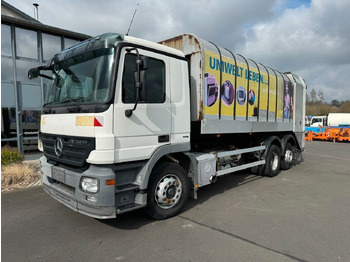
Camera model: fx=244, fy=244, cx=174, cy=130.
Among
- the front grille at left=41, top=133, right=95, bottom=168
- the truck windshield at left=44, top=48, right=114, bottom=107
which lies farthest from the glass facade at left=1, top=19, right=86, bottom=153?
the front grille at left=41, top=133, right=95, bottom=168

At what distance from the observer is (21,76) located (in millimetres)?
9219

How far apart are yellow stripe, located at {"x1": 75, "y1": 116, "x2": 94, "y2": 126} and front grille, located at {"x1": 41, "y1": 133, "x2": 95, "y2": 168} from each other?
0.64 ft

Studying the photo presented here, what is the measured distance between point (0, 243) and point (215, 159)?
12.5ft

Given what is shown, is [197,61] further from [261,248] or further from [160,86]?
[261,248]

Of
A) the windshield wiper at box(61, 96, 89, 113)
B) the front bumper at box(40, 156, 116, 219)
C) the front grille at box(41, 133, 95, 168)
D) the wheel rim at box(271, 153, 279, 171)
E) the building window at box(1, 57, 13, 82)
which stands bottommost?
the wheel rim at box(271, 153, 279, 171)

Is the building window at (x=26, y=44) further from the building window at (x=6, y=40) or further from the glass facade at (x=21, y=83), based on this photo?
the building window at (x=6, y=40)

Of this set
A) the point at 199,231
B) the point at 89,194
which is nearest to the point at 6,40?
the point at 89,194

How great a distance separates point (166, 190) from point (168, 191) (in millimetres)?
60

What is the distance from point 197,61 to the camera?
14.9ft

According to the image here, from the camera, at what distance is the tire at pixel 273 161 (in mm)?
7102

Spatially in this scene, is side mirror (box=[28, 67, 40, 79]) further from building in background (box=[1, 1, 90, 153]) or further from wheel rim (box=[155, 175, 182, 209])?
building in background (box=[1, 1, 90, 153])

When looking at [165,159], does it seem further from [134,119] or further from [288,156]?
[288,156]

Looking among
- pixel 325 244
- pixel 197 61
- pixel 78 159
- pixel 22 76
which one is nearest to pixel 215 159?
pixel 197 61

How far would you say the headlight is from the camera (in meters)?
3.22
